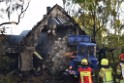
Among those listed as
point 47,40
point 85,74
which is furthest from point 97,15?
point 85,74

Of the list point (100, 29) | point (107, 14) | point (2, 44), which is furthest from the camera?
point (100, 29)

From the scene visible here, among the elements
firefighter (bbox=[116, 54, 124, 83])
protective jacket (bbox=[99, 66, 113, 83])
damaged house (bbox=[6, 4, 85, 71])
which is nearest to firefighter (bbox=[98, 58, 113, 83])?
protective jacket (bbox=[99, 66, 113, 83])

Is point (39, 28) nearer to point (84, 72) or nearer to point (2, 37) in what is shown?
point (2, 37)

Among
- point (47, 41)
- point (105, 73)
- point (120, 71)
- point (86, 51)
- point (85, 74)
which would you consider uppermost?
point (47, 41)

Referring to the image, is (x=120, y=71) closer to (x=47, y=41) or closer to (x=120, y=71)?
(x=120, y=71)

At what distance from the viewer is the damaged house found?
3175cm

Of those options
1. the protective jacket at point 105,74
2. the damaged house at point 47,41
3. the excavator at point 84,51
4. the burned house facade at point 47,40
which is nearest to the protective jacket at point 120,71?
the protective jacket at point 105,74

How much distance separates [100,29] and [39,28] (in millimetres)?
13116

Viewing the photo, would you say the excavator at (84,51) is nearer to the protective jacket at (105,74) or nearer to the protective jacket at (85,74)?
the protective jacket at (85,74)

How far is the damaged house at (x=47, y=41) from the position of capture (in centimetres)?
3175

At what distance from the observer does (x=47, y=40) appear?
33.3 m

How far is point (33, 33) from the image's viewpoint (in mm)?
32812

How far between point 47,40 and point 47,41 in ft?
0.29

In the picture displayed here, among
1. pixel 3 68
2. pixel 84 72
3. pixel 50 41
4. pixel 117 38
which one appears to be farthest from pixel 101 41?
pixel 84 72
